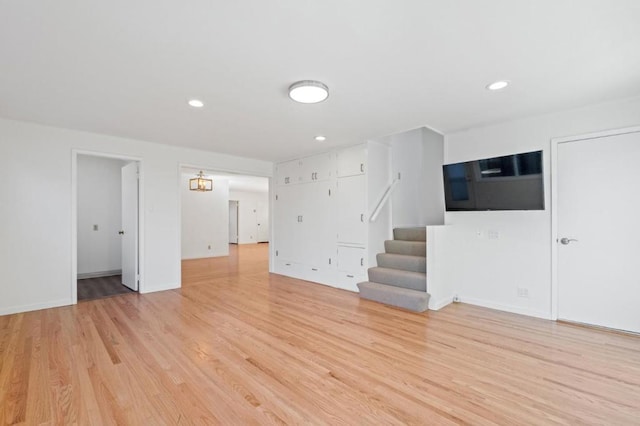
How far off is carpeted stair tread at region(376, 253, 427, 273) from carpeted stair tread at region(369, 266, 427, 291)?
83mm

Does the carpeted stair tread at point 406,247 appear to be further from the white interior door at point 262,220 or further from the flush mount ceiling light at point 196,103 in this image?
the white interior door at point 262,220

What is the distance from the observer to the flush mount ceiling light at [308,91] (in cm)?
265

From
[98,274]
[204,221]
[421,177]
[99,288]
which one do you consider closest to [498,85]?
[421,177]

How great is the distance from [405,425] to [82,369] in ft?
8.32

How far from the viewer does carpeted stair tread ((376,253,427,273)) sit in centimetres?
424

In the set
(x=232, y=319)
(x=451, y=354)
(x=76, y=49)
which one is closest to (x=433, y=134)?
(x=451, y=354)

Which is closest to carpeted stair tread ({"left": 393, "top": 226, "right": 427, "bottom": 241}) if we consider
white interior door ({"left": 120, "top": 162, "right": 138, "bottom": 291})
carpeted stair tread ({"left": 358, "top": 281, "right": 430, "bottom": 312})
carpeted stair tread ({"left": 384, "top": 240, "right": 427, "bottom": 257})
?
carpeted stair tread ({"left": 384, "top": 240, "right": 427, "bottom": 257})

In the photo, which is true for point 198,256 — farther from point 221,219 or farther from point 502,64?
point 502,64

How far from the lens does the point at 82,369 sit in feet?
7.68

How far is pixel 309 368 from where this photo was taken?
237cm

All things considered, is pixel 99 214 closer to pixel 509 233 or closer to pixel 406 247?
pixel 406 247

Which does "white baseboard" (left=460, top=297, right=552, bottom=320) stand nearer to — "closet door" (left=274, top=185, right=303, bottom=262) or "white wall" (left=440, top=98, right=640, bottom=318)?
"white wall" (left=440, top=98, right=640, bottom=318)

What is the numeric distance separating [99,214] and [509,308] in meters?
7.91

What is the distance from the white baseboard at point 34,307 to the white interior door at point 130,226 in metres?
0.95
